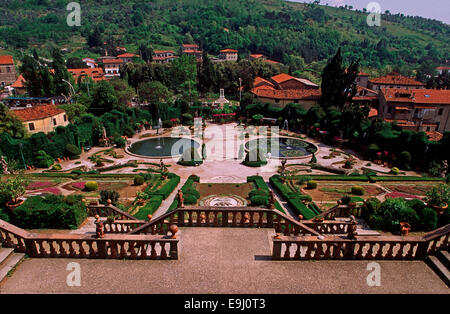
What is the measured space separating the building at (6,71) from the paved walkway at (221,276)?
115792mm

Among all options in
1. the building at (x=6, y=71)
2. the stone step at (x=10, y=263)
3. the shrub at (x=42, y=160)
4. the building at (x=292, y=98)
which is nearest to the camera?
the stone step at (x=10, y=263)

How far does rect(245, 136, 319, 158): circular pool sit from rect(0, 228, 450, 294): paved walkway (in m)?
27.9

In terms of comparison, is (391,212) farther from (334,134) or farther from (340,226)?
(334,134)

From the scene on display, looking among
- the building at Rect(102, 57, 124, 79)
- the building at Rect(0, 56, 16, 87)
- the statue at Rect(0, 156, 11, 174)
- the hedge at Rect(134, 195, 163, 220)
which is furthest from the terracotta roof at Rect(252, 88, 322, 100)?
the building at Rect(102, 57, 124, 79)

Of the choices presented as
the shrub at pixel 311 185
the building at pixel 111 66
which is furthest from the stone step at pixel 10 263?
the building at pixel 111 66

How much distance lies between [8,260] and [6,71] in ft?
382

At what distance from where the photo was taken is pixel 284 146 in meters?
45.6

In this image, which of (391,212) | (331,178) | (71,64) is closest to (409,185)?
(331,178)

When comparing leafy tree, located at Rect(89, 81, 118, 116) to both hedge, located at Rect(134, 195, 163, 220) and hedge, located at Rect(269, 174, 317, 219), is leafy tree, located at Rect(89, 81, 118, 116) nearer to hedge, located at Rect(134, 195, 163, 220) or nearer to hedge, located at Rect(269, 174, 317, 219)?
hedge, located at Rect(134, 195, 163, 220)

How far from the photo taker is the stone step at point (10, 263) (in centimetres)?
1113

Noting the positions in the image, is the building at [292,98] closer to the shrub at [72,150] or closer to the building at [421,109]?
the building at [421,109]

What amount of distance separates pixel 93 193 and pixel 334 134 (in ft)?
123

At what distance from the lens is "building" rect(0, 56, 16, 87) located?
99.0 m

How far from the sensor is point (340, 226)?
17.3 meters
